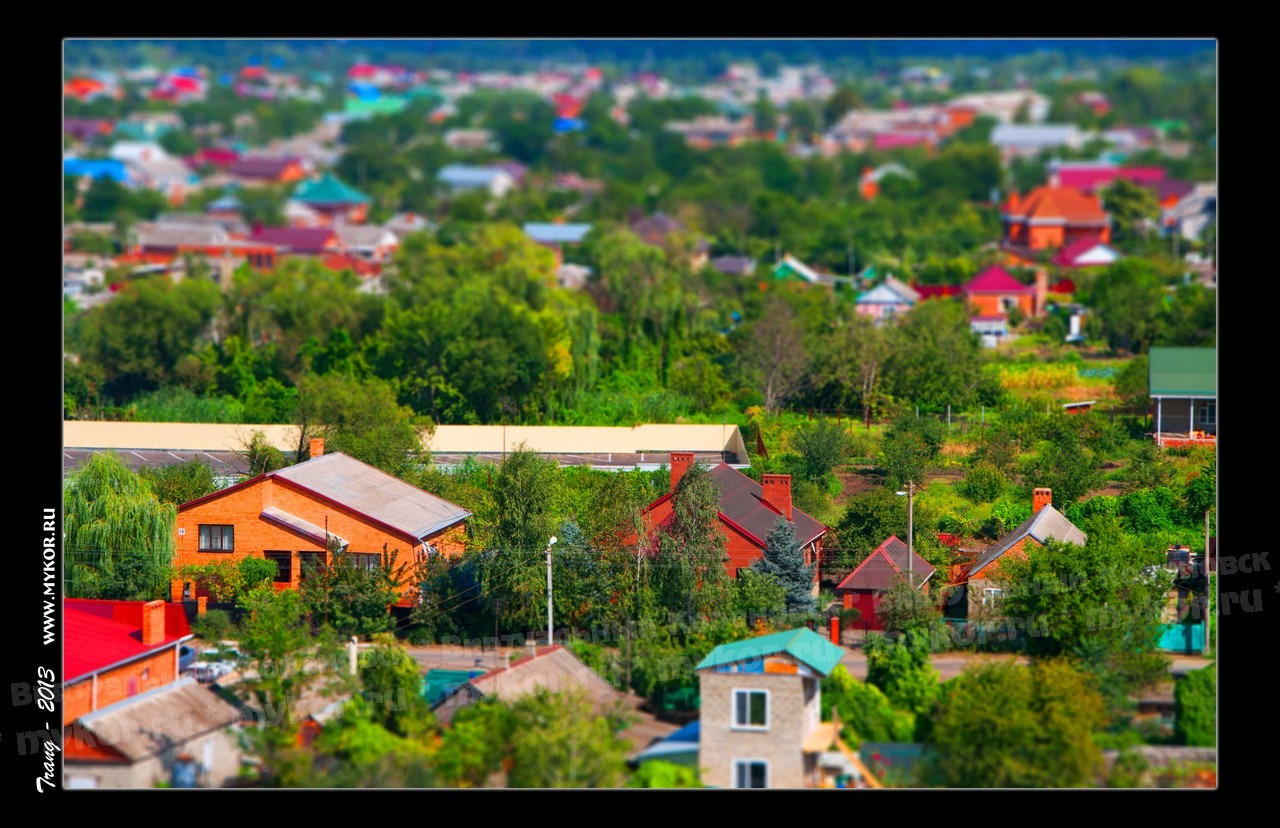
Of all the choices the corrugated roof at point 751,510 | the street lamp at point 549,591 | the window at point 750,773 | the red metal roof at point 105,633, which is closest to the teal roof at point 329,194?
the corrugated roof at point 751,510

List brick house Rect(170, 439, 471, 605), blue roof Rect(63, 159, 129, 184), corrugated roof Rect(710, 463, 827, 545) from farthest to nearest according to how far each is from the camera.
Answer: blue roof Rect(63, 159, 129, 184)
corrugated roof Rect(710, 463, 827, 545)
brick house Rect(170, 439, 471, 605)

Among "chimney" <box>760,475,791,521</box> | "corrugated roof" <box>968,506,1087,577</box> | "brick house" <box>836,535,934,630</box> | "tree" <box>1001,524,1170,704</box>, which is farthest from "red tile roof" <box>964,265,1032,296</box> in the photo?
"tree" <box>1001,524,1170,704</box>

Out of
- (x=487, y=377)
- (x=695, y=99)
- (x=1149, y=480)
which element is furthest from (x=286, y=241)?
(x=695, y=99)

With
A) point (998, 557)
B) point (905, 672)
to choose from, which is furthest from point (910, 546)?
point (905, 672)

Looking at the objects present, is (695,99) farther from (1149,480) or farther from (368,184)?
(1149,480)

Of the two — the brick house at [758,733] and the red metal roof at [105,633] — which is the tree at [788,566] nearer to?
the brick house at [758,733]

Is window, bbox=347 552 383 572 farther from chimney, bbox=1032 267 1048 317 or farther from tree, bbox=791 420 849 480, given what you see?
chimney, bbox=1032 267 1048 317
